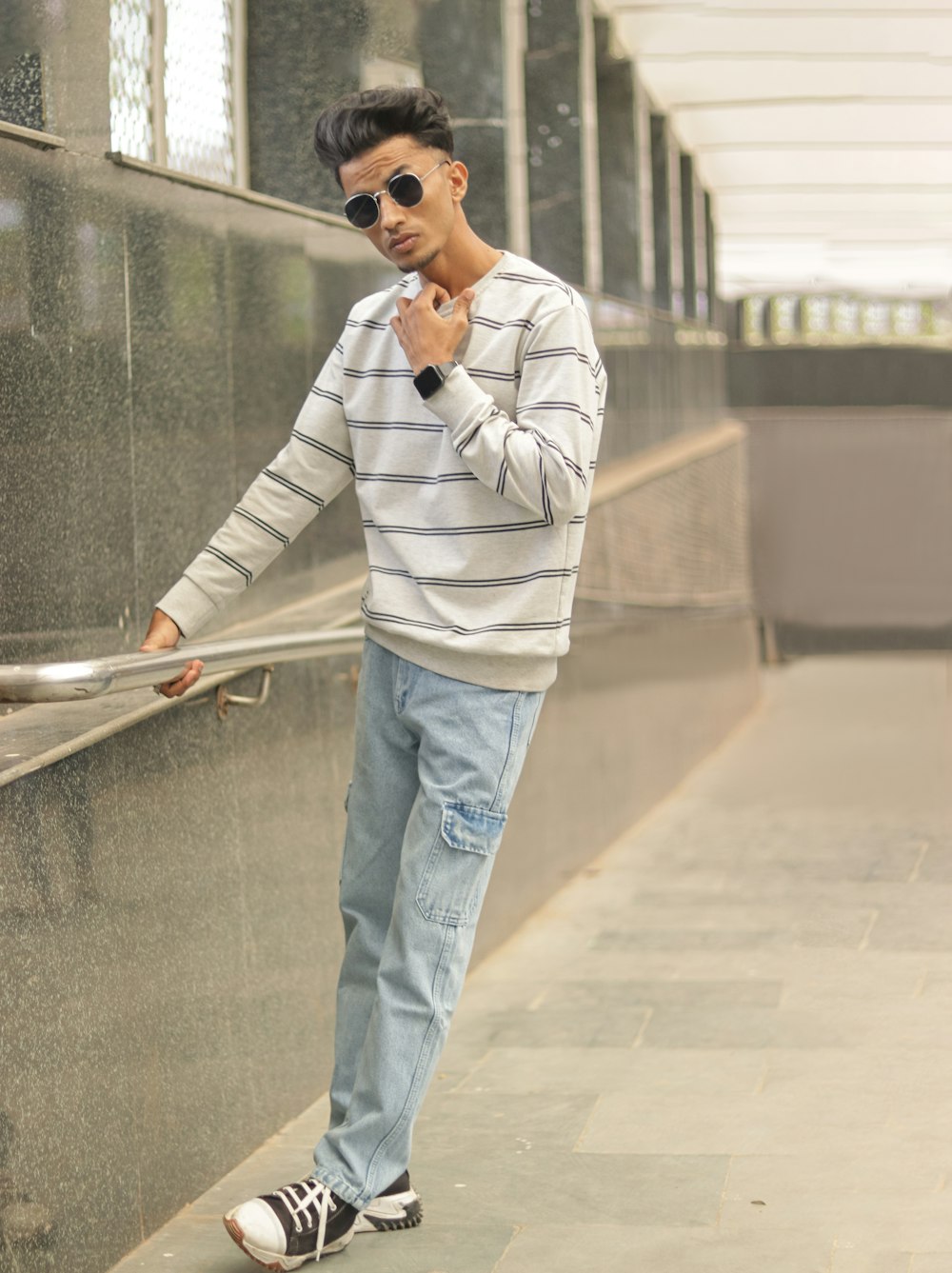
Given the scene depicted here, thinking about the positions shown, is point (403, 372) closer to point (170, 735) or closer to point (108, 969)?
point (170, 735)

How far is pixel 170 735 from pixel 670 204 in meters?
10.2

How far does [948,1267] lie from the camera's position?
2.94 meters

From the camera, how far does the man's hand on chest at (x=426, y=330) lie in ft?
8.95

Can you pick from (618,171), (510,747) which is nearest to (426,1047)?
(510,747)

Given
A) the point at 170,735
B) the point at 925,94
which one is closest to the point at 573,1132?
the point at 170,735

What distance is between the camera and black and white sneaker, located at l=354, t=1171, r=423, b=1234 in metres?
3.13

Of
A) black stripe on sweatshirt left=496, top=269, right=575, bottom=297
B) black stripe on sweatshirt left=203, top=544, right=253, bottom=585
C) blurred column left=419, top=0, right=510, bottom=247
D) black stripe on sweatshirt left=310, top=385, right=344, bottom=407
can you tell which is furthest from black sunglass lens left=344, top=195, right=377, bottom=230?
blurred column left=419, top=0, right=510, bottom=247

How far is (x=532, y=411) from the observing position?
9.12ft

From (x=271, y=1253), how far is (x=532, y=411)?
1409 millimetres

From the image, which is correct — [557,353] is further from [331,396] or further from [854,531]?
[854,531]

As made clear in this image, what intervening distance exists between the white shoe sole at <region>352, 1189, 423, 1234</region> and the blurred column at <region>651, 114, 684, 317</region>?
841cm

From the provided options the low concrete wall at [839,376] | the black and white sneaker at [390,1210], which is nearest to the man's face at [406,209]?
the black and white sneaker at [390,1210]

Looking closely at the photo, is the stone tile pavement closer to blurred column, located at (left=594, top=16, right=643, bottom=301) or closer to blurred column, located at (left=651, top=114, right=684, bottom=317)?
blurred column, located at (left=594, top=16, right=643, bottom=301)

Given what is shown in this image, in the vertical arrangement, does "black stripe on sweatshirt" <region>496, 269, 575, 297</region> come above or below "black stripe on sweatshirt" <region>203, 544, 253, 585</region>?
above
